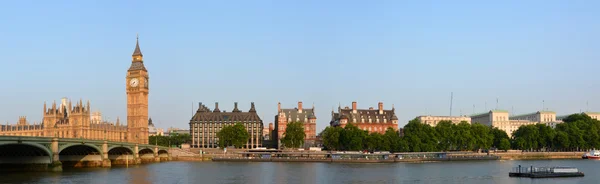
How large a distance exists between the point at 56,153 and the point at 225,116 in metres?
112

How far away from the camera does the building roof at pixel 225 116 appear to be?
18262cm

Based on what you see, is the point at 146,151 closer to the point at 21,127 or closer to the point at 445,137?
the point at 21,127

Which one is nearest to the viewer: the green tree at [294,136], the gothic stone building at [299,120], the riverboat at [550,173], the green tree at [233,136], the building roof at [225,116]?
the riverboat at [550,173]

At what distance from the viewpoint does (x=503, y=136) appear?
508 feet

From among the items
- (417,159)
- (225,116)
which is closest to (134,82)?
(225,116)

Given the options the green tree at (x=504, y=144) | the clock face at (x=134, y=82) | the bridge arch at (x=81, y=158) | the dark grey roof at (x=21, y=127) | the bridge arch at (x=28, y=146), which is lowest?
the green tree at (x=504, y=144)

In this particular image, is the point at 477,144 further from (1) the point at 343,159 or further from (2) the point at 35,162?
(2) the point at 35,162

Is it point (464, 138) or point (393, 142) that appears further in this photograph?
point (464, 138)

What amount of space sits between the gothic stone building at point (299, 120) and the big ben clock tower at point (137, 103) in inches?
1373

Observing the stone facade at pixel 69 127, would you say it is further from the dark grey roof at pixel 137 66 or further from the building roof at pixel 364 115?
the building roof at pixel 364 115

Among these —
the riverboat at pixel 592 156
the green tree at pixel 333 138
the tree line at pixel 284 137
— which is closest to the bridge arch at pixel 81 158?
the green tree at pixel 333 138

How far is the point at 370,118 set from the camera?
17300 centimetres

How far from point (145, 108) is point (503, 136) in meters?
90.0

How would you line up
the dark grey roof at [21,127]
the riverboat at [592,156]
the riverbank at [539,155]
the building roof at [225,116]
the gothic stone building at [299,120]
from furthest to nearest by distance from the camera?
the building roof at [225,116] < the gothic stone building at [299,120] < the dark grey roof at [21,127] < the riverbank at [539,155] < the riverboat at [592,156]
